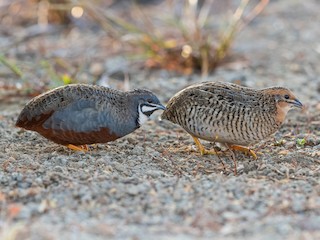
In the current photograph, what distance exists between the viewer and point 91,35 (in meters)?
11.6

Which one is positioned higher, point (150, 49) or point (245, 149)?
point (150, 49)

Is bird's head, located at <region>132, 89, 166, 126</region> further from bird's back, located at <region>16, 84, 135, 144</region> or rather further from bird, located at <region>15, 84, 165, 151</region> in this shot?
bird's back, located at <region>16, 84, 135, 144</region>

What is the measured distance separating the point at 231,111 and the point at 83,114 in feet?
4.19

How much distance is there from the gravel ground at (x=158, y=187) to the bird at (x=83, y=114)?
0.20m

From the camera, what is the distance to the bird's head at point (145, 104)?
6.22 metres

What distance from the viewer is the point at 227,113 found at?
6082mm

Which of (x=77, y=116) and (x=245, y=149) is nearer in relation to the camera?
(x=77, y=116)

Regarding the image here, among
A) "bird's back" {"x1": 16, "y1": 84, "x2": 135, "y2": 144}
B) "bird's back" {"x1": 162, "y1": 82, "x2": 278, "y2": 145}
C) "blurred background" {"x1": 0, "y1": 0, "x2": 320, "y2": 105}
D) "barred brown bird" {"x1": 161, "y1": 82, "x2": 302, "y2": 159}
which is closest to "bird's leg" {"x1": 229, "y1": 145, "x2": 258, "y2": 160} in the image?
"barred brown bird" {"x1": 161, "y1": 82, "x2": 302, "y2": 159}

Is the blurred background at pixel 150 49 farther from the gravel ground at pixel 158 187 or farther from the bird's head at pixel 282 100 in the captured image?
the bird's head at pixel 282 100

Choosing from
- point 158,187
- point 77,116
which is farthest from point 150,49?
point 158,187

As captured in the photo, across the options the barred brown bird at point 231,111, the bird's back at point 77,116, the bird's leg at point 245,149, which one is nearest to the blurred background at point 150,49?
the bird's back at point 77,116

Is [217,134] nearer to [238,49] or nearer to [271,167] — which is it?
[271,167]

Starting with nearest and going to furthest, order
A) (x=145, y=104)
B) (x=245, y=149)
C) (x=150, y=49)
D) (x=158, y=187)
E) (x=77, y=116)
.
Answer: (x=158, y=187), (x=77, y=116), (x=145, y=104), (x=245, y=149), (x=150, y=49)

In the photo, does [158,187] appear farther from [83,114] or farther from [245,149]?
[245,149]
